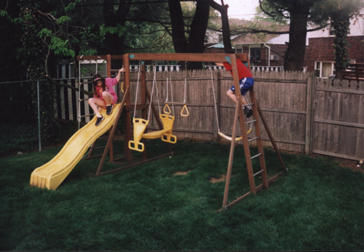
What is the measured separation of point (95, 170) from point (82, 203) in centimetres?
182

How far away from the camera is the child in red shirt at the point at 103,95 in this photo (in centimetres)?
743

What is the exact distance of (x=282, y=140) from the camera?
327 inches

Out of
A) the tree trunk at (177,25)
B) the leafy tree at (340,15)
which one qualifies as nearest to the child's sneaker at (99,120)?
the tree trunk at (177,25)

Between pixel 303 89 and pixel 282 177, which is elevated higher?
pixel 303 89

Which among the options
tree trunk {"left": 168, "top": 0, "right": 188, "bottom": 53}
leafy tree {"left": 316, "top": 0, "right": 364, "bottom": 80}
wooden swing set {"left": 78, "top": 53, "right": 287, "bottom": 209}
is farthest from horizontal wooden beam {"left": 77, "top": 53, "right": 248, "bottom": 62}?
tree trunk {"left": 168, "top": 0, "right": 188, "bottom": 53}

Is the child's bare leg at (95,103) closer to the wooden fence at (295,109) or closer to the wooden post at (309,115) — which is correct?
the wooden fence at (295,109)

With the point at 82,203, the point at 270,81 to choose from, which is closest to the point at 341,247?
the point at 82,203

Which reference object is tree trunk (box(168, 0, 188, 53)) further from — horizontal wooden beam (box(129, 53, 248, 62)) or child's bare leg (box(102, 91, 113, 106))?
child's bare leg (box(102, 91, 113, 106))

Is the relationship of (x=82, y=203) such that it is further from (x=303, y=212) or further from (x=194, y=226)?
(x=303, y=212)

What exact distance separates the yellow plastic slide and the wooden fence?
57.1 inches

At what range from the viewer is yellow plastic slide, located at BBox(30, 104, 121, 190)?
618 cm

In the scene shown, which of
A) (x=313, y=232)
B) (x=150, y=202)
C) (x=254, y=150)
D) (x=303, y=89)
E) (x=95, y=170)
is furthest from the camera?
(x=254, y=150)

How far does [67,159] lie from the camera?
6.61 metres

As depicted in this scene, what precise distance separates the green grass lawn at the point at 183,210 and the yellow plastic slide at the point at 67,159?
0.59ft
